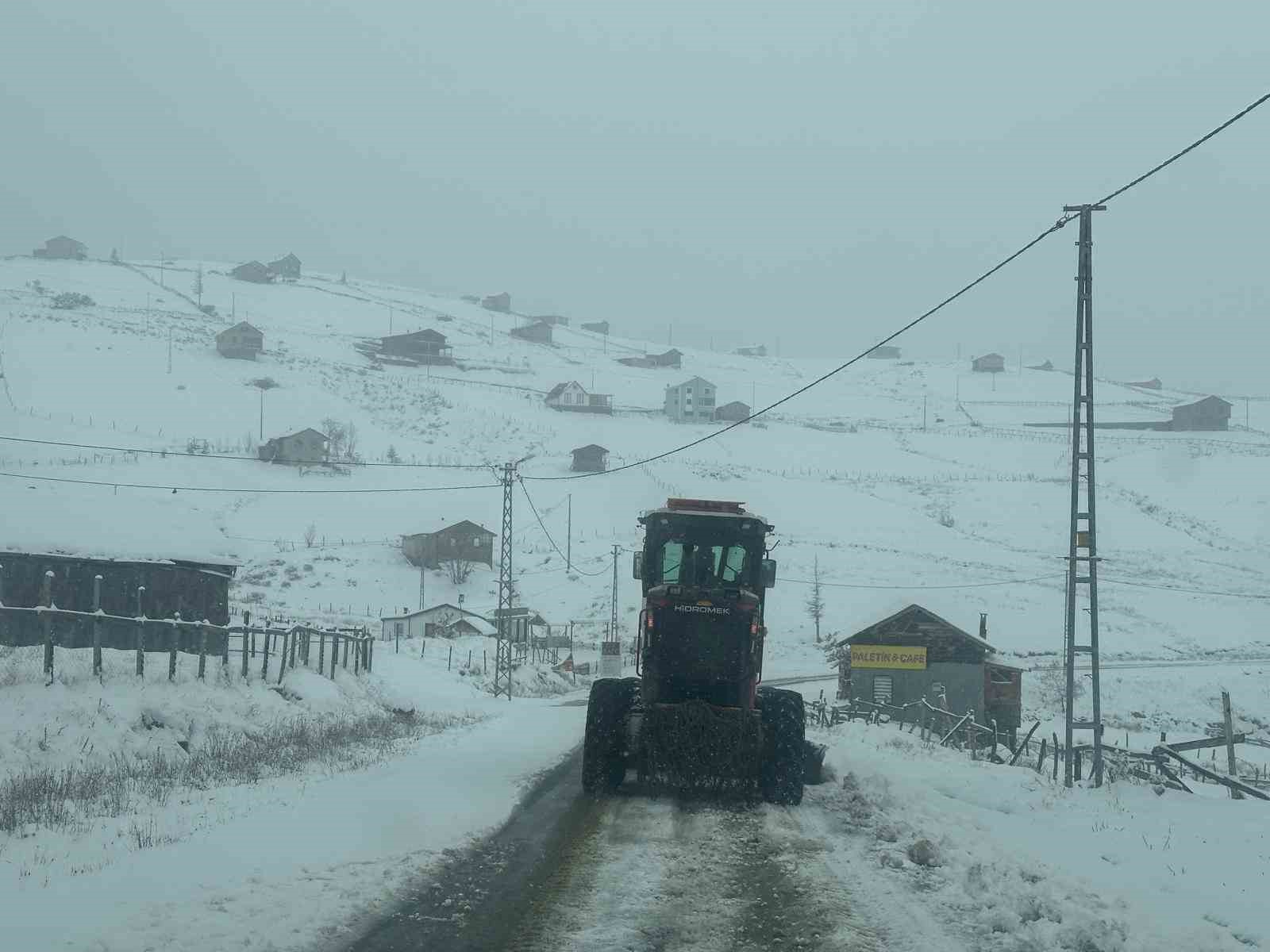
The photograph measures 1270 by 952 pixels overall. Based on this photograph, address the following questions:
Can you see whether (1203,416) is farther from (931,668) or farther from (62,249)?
(62,249)

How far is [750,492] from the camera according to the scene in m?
76.1

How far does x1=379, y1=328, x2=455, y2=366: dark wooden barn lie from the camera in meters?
118

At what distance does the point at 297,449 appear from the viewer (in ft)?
246

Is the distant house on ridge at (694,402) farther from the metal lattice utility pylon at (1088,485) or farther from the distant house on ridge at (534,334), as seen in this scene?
the metal lattice utility pylon at (1088,485)

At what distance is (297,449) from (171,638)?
57396 millimetres

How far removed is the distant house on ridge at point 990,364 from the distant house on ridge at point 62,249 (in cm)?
13888

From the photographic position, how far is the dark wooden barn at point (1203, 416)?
99750 mm

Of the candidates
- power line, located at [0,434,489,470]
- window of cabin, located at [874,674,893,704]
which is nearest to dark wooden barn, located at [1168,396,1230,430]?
power line, located at [0,434,489,470]

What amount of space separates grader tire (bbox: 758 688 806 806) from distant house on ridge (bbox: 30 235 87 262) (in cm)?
16665

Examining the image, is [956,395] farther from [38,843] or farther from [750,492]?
[38,843]

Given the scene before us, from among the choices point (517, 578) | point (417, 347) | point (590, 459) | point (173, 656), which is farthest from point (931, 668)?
point (417, 347)

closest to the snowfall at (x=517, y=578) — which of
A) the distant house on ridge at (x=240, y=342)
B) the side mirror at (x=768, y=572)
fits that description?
the distant house on ridge at (x=240, y=342)

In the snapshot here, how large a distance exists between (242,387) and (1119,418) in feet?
298

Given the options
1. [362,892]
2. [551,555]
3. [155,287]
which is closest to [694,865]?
[362,892]
